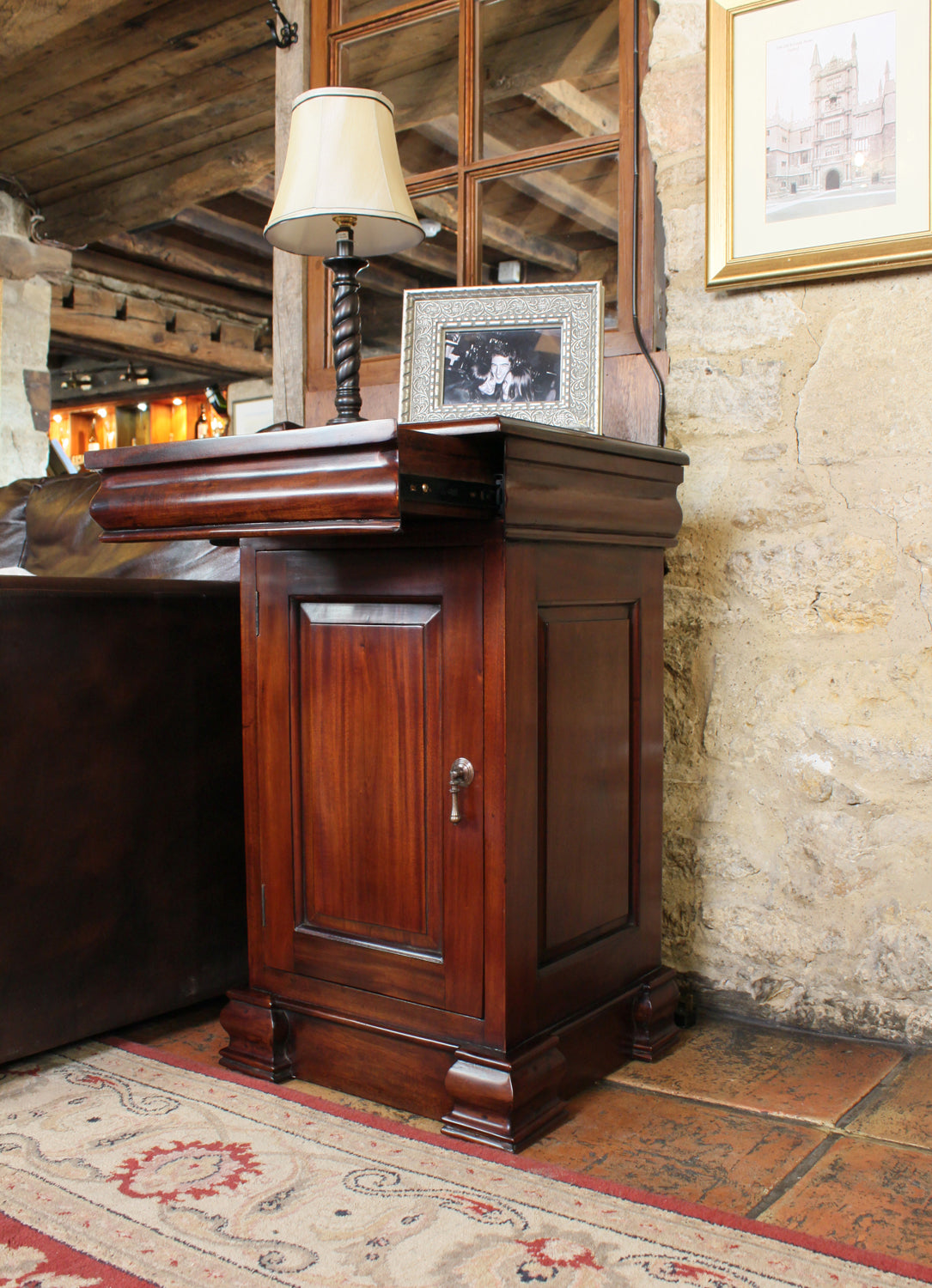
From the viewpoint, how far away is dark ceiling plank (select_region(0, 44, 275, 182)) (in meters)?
3.60

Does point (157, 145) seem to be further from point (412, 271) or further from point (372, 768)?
point (372, 768)

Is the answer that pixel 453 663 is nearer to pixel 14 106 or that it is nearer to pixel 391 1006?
pixel 391 1006

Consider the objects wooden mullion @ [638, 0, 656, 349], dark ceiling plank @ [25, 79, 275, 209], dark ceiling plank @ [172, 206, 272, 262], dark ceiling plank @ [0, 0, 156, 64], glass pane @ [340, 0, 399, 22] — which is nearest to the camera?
wooden mullion @ [638, 0, 656, 349]

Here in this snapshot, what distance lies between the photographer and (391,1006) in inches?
60.1

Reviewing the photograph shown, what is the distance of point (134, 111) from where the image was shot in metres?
3.96

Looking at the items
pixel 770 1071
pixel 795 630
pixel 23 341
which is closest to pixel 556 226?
pixel 795 630

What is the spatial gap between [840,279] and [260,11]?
2339 mm

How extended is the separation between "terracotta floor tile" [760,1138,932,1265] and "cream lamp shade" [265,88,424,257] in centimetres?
152

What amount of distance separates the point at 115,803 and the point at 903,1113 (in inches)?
51.7

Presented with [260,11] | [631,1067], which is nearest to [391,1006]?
[631,1067]

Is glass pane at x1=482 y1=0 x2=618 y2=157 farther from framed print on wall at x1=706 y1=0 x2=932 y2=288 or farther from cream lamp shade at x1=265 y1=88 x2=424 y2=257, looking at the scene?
cream lamp shade at x1=265 y1=88 x2=424 y2=257

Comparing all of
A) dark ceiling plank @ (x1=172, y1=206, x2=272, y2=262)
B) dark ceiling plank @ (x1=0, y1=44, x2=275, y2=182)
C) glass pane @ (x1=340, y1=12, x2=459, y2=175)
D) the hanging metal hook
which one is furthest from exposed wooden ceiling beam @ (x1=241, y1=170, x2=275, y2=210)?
glass pane @ (x1=340, y1=12, x2=459, y2=175)

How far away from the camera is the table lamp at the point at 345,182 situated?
5.39 feet

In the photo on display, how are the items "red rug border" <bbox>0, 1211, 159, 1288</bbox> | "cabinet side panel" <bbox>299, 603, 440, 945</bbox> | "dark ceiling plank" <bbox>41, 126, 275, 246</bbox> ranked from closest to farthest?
"red rug border" <bbox>0, 1211, 159, 1288</bbox>
"cabinet side panel" <bbox>299, 603, 440, 945</bbox>
"dark ceiling plank" <bbox>41, 126, 275, 246</bbox>
